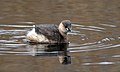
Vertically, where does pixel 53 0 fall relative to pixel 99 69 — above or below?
above

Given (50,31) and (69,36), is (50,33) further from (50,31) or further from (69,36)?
(69,36)

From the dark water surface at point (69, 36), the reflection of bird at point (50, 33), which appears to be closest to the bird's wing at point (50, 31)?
the reflection of bird at point (50, 33)

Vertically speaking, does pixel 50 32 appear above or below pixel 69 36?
above

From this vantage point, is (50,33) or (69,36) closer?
(50,33)

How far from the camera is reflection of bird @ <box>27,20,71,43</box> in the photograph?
1270cm

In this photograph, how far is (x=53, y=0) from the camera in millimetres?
18203

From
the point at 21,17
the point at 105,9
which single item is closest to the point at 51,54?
the point at 21,17

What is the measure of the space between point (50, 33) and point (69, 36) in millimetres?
590

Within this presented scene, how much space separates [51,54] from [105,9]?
18.8 ft

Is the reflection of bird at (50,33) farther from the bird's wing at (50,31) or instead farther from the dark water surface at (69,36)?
the dark water surface at (69,36)

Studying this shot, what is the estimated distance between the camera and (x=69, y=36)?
1312cm

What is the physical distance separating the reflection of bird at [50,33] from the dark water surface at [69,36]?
9.1 inches

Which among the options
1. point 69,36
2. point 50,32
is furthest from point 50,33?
point 69,36

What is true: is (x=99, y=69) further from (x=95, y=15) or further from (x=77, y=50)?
(x=95, y=15)
